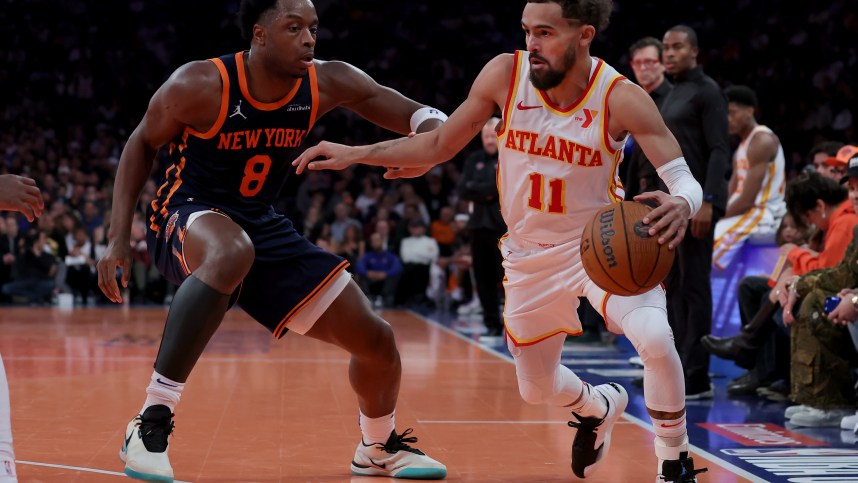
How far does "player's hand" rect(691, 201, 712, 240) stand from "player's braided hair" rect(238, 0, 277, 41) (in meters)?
2.90

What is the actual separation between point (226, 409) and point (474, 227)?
431cm

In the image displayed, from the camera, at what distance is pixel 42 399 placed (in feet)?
19.9

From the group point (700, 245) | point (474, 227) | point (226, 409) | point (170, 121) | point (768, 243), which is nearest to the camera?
point (170, 121)

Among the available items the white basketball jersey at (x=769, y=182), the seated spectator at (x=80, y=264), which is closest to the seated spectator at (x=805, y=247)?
the white basketball jersey at (x=769, y=182)

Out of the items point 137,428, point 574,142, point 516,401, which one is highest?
point 574,142

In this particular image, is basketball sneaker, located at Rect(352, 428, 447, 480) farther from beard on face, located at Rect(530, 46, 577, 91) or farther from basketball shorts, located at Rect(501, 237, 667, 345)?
beard on face, located at Rect(530, 46, 577, 91)

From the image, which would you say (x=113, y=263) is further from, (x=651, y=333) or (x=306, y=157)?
(x=651, y=333)

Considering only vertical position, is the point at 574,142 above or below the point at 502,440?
above

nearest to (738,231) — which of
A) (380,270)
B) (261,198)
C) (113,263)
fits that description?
(261,198)

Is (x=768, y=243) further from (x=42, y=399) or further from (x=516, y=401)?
(x=42, y=399)

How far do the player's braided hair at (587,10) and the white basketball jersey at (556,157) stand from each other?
6.4 inches

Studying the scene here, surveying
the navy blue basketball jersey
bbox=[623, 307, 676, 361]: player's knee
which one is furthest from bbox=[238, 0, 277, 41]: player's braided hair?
bbox=[623, 307, 676, 361]: player's knee

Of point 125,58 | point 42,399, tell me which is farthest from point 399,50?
point 42,399

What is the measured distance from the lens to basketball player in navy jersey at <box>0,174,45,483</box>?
287cm
